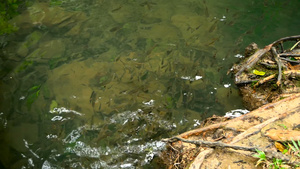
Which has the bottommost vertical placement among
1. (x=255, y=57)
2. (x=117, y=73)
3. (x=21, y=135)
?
(x=21, y=135)

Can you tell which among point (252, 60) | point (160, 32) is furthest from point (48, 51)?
point (252, 60)

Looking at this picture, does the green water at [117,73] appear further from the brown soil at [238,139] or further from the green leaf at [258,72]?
the brown soil at [238,139]

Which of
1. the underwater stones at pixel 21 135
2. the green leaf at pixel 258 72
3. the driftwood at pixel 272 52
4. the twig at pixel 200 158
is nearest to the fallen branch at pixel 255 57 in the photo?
the driftwood at pixel 272 52

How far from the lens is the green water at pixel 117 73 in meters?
4.20

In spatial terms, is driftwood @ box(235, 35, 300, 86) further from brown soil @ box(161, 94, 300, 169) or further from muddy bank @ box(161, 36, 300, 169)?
brown soil @ box(161, 94, 300, 169)

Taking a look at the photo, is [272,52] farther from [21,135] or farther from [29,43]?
[29,43]

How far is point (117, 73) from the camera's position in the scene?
540cm

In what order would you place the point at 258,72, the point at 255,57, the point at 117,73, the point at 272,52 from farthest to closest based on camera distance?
the point at 117,73 → the point at 255,57 → the point at 272,52 → the point at 258,72

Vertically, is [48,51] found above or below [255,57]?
below

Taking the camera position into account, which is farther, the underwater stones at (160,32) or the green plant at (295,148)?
the underwater stones at (160,32)

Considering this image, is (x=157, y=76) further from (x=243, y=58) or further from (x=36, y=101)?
(x=36, y=101)

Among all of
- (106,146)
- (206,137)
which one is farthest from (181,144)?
(106,146)

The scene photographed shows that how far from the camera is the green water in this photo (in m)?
4.20

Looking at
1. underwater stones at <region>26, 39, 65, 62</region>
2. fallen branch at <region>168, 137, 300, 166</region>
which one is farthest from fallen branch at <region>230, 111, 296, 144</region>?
underwater stones at <region>26, 39, 65, 62</region>
